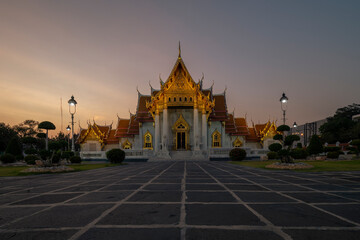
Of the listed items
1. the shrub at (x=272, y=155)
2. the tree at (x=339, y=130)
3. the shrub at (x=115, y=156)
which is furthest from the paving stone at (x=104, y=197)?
the tree at (x=339, y=130)

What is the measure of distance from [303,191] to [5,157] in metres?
28.1

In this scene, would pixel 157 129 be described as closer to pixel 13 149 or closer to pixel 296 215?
pixel 13 149

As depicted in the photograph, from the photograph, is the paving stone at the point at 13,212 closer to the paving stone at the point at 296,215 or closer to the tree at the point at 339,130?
the paving stone at the point at 296,215

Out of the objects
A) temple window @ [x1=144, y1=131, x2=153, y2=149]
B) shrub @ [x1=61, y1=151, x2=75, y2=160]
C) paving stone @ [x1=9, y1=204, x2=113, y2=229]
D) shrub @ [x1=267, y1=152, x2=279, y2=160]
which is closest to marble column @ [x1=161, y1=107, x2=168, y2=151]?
temple window @ [x1=144, y1=131, x2=153, y2=149]

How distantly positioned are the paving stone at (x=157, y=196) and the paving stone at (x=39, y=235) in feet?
6.50

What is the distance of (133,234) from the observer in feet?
9.76

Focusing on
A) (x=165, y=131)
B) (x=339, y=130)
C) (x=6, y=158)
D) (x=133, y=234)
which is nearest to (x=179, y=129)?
(x=165, y=131)

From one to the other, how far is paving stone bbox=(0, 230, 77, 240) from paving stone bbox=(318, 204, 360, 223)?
456 centimetres

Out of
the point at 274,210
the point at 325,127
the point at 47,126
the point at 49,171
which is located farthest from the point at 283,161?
the point at 325,127

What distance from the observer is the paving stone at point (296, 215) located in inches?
133

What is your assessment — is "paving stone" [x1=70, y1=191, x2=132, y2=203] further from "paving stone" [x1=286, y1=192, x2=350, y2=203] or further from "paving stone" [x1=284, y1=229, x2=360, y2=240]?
"paving stone" [x1=286, y1=192, x2=350, y2=203]

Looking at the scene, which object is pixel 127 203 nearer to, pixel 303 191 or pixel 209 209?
pixel 209 209

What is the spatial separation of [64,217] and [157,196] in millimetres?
2173

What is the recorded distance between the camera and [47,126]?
46.9ft
